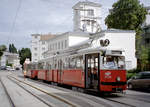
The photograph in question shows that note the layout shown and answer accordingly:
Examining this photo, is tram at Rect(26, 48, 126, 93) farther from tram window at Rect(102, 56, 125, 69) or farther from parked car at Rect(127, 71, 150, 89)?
parked car at Rect(127, 71, 150, 89)

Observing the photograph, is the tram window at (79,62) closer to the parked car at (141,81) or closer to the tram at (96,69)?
the tram at (96,69)

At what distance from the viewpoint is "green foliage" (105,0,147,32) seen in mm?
44500

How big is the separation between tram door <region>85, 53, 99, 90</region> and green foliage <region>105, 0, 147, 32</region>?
99.4ft

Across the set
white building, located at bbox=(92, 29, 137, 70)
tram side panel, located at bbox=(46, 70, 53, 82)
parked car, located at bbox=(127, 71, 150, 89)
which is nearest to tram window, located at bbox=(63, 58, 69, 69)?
tram side panel, located at bbox=(46, 70, 53, 82)

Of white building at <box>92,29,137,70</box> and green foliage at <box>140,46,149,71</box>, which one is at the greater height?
white building at <box>92,29,137,70</box>

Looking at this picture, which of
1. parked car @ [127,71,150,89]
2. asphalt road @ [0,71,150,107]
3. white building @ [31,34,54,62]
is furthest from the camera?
white building @ [31,34,54,62]

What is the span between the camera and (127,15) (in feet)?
146

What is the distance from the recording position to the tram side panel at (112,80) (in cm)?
1364

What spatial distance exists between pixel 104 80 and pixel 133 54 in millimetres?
28517

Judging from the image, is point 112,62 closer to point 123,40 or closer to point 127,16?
point 123,40

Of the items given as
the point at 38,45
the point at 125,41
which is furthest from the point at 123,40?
the point at 38,45

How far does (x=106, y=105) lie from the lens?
11.0 meters

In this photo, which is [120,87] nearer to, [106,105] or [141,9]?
[106,105]

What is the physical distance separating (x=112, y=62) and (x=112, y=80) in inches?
39.3
